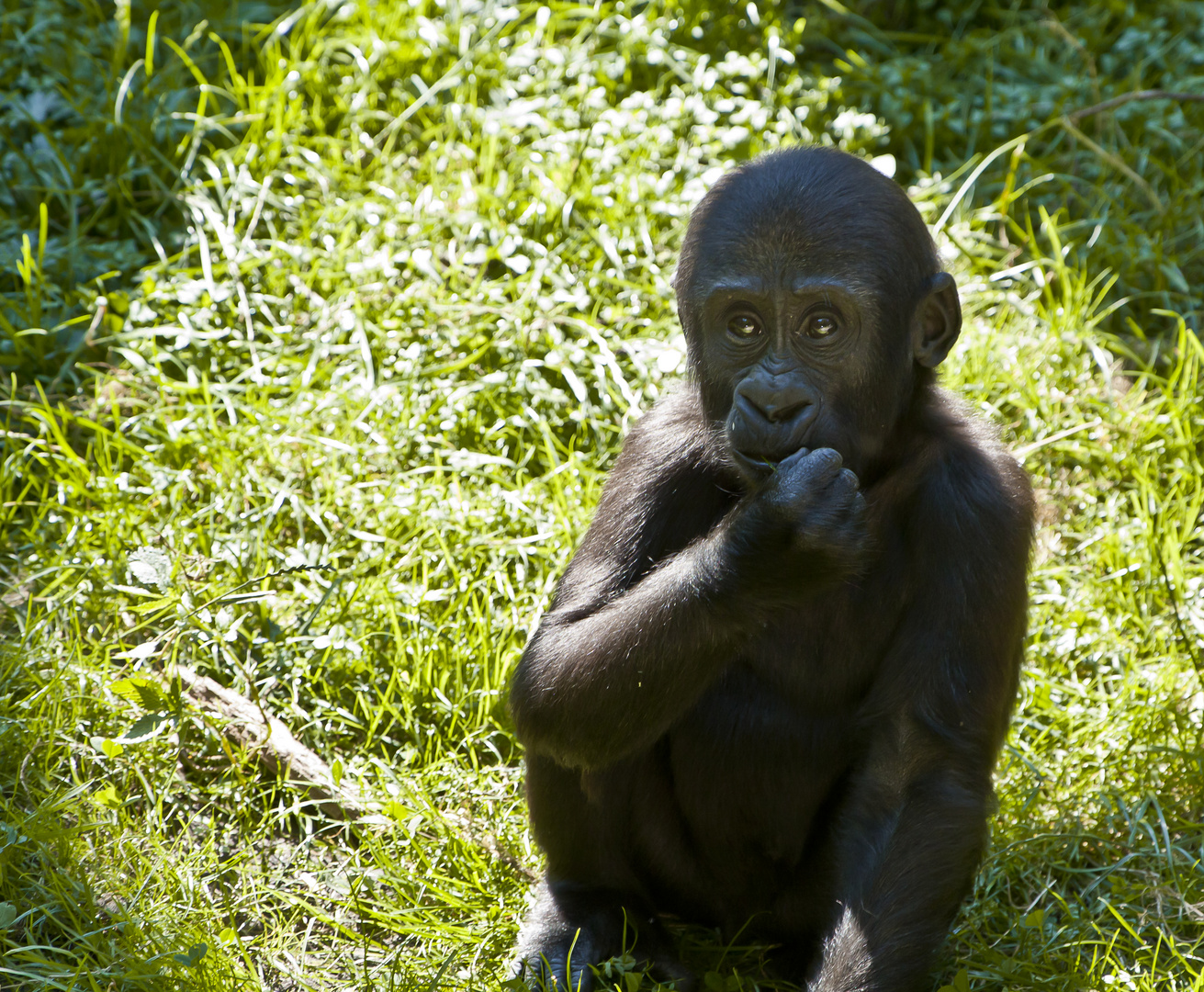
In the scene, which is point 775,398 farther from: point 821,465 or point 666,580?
point 666,580

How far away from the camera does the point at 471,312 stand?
6.62 metres

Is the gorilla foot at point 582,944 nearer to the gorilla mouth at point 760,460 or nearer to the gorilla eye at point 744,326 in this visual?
the gorilla mouth at point 760,460

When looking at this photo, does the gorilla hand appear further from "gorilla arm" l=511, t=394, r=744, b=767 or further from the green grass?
the green grass

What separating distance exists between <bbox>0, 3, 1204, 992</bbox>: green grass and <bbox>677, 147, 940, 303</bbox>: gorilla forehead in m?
1.96

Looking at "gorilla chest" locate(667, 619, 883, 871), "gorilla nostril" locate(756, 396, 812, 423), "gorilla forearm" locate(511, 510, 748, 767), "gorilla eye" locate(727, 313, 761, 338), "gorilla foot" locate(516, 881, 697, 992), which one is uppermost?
"gorilla eye" locate(727, 313, 761, 338)

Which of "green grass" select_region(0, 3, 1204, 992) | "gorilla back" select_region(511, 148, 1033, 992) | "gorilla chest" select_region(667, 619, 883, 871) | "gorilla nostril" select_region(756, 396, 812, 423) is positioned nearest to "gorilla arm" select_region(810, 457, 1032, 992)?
"gorilla back" select_region(511, 148, 1033, 992)

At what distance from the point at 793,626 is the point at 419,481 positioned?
2.28 metres

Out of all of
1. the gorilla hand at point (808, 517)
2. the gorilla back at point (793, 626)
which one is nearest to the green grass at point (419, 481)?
the gorilla back at point (793, 626)

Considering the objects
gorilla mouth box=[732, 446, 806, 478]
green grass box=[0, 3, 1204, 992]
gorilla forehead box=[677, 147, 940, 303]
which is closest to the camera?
gorilla mouth box=[732, 446, 806, 478]

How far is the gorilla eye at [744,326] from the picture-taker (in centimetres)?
410

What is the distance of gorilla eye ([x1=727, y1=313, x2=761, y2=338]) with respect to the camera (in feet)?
13.5

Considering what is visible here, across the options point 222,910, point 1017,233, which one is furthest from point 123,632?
point 1017,233

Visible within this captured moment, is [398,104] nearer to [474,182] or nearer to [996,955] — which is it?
[474,182]

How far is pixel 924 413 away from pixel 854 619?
26.2 inches
